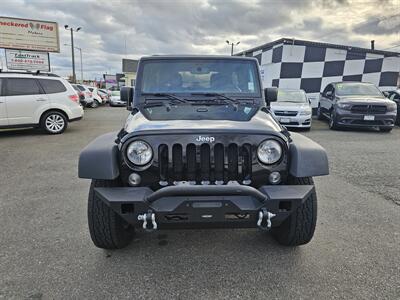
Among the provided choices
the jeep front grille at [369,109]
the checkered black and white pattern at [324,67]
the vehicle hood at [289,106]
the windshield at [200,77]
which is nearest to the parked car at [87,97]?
the checkered black and white pattern at [324,67]

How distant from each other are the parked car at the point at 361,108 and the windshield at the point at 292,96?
1.00 meters

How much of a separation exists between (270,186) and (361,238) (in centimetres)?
135

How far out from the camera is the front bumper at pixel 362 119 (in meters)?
8.55

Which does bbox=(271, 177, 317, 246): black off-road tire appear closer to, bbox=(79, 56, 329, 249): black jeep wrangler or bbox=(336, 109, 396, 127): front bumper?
bbox=(79, 56, 329, 249): black jeep wrangler

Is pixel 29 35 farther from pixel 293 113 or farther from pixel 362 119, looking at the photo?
pixel 362 119

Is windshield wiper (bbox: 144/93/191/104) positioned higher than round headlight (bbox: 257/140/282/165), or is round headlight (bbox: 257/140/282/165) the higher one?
windshield wiper (bbox: 144/93/191/104)

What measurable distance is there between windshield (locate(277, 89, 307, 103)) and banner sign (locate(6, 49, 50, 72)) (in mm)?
15243

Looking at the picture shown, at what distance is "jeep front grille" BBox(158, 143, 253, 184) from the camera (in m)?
2.07

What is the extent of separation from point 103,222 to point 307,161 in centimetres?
161

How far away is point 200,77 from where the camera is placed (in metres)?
3.14

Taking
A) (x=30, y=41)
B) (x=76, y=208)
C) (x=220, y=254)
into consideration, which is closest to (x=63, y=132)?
(x=76, y=208)

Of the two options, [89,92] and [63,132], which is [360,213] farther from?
[89,92]

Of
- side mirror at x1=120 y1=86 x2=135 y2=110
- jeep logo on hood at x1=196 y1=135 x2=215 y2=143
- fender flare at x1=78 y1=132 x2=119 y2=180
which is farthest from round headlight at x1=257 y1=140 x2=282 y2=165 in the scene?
side mirror at x1=120 y1=86 x2=135 y2=110

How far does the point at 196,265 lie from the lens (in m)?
2.31
